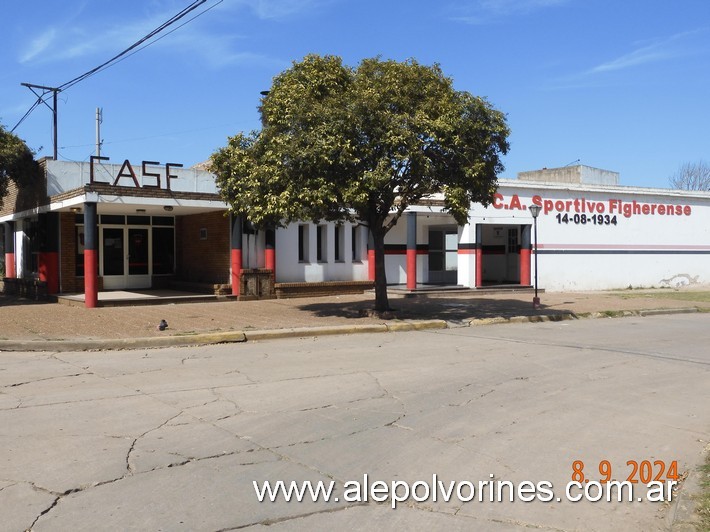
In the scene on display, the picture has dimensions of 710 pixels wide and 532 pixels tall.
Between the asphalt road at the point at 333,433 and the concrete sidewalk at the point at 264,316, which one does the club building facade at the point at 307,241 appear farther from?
the asphalt road at the point at 333,433

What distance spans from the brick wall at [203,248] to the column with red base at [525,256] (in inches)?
478

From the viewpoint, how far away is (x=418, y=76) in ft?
50.2

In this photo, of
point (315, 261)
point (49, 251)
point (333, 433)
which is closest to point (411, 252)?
point (315, 261)

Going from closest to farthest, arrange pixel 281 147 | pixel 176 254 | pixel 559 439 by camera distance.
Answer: pixel 559 439 < pixel 281 147 < pixel 176 254

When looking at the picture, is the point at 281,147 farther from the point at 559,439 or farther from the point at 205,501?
the point at 205,501

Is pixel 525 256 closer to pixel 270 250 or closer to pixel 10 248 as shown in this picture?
pixel 270 250

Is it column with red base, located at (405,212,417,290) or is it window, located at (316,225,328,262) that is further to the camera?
window, located at (316,225,328,262)

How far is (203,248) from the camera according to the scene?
23641mm

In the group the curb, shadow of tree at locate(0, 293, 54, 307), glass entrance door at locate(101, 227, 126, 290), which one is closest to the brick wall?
glass entrance door at locate(101, 227, 126, 290)

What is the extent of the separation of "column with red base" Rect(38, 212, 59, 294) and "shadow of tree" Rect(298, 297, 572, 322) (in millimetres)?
8509

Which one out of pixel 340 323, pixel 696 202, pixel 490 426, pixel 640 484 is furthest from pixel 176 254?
pixel 696 202

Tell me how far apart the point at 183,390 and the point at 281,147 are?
7.32m

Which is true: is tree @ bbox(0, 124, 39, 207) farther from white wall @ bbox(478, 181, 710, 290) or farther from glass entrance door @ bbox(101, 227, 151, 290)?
white wall @ bbox(478, 181, 710, 290)

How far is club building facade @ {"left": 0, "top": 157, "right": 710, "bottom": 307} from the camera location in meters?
21.5
